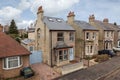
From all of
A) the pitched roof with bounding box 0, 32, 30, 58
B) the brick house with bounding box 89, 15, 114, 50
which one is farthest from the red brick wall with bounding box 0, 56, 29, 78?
the brick house with bounding box 89, 15, 114, 50

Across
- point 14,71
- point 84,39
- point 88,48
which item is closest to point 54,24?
point 84,39

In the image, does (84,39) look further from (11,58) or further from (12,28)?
(12,28)

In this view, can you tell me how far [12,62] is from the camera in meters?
17.1

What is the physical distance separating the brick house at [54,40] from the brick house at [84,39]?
3.67m

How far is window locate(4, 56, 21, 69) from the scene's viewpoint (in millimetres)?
16594

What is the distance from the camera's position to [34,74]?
18.0 m

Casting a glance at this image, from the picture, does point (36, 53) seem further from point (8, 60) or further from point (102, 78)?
point (102, 78)

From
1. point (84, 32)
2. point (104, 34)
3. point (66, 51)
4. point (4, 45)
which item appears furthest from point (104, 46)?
point (4, 45)

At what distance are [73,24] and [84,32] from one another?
3543mm

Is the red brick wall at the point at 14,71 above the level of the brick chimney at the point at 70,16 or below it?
below

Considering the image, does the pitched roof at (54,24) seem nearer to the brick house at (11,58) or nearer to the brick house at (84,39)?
the brick house at (84,39)

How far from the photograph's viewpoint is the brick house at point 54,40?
2334cm

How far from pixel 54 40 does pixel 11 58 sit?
8963 mm

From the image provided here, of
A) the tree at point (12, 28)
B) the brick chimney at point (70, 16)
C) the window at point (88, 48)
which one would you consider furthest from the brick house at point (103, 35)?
the tree at point (12, 28)
